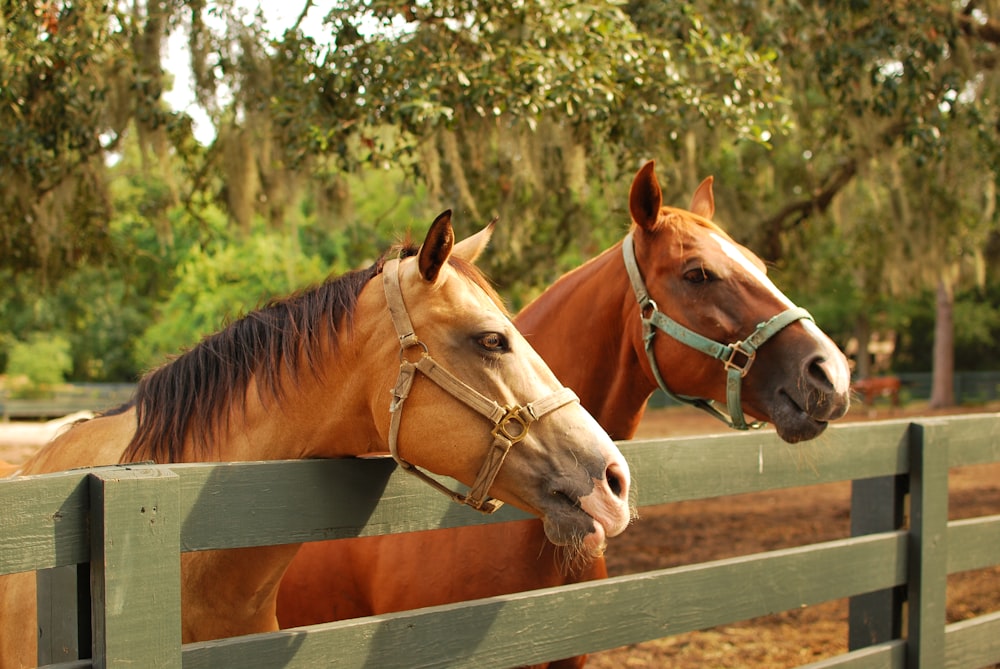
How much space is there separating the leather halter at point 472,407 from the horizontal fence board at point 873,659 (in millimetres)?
1552

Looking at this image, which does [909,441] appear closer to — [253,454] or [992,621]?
[992,621]

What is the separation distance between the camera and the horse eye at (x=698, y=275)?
3.01 metres

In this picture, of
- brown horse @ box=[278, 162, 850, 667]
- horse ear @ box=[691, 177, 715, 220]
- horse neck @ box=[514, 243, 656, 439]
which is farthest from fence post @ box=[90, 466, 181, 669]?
horse ear @ box=[691, 177, 715, 220]

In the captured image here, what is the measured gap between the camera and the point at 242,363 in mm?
2359

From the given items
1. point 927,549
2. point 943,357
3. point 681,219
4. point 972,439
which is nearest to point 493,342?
point 681,219

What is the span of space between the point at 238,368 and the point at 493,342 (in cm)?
74

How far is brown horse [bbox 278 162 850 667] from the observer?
2844mm

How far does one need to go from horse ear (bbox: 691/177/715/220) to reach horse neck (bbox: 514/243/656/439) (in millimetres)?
588

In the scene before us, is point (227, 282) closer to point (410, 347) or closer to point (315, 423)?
point (315, 423)

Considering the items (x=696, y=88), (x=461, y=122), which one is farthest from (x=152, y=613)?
(x=696, y=88)

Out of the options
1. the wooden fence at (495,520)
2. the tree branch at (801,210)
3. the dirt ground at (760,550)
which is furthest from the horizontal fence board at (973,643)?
the tree branch at (801,210)

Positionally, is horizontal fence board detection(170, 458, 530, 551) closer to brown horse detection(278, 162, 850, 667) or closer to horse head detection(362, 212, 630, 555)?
horse head detection(362, 212, 630, 555)

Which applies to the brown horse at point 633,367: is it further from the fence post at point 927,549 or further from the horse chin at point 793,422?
the fence post at point 927,549

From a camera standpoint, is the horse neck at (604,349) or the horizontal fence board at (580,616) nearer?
the horizontal fence board at (580,616)
